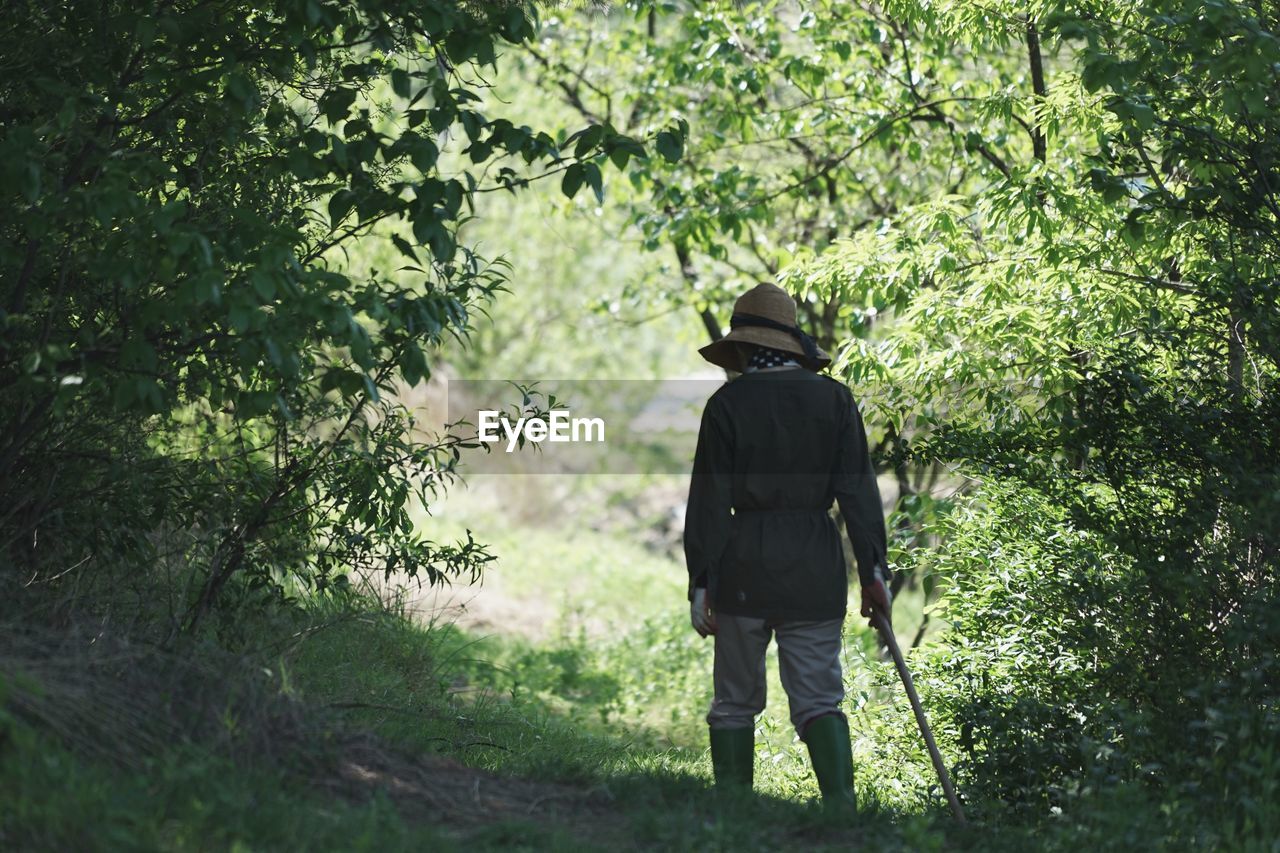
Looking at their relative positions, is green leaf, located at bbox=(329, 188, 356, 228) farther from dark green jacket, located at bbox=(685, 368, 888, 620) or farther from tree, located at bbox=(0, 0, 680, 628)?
dark green jacket, located at bbox=(685, 368, 888, 620)

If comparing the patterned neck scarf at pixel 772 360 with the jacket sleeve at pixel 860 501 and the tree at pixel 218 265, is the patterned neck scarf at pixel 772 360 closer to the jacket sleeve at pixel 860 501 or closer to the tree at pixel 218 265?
the jacket sleeve at pixel 860 501

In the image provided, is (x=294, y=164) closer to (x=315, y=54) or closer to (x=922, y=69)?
(x=315, y=54)

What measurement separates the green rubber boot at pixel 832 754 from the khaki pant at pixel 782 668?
0.17 feet

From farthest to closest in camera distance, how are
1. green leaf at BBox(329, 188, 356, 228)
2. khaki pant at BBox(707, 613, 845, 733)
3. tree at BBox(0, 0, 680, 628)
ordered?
khaki pant at BBox(707, 613, 845, 733)
green leaf at BBox(329, 188, 356, 228)
tree at BBox(0, 0, 680, 628)

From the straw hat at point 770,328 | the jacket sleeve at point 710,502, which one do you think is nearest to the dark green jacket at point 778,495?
the jacket sleeve at point 710,502

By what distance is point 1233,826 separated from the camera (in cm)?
395

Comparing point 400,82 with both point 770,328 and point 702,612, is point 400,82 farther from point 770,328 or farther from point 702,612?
point 702,612

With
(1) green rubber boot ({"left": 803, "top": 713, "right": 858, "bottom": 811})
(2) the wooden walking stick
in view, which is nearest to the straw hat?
(2) the wooden walking stick

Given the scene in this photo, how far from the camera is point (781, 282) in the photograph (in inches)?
348

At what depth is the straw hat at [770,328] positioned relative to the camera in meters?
5.18

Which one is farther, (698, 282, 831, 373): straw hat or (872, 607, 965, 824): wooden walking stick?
(698, 282, 831, 373): straw hat

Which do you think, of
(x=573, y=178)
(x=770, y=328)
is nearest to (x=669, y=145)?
(x=573, y=178)

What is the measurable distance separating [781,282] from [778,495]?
410 cm

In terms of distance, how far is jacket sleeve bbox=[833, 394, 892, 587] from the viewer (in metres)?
5.02
